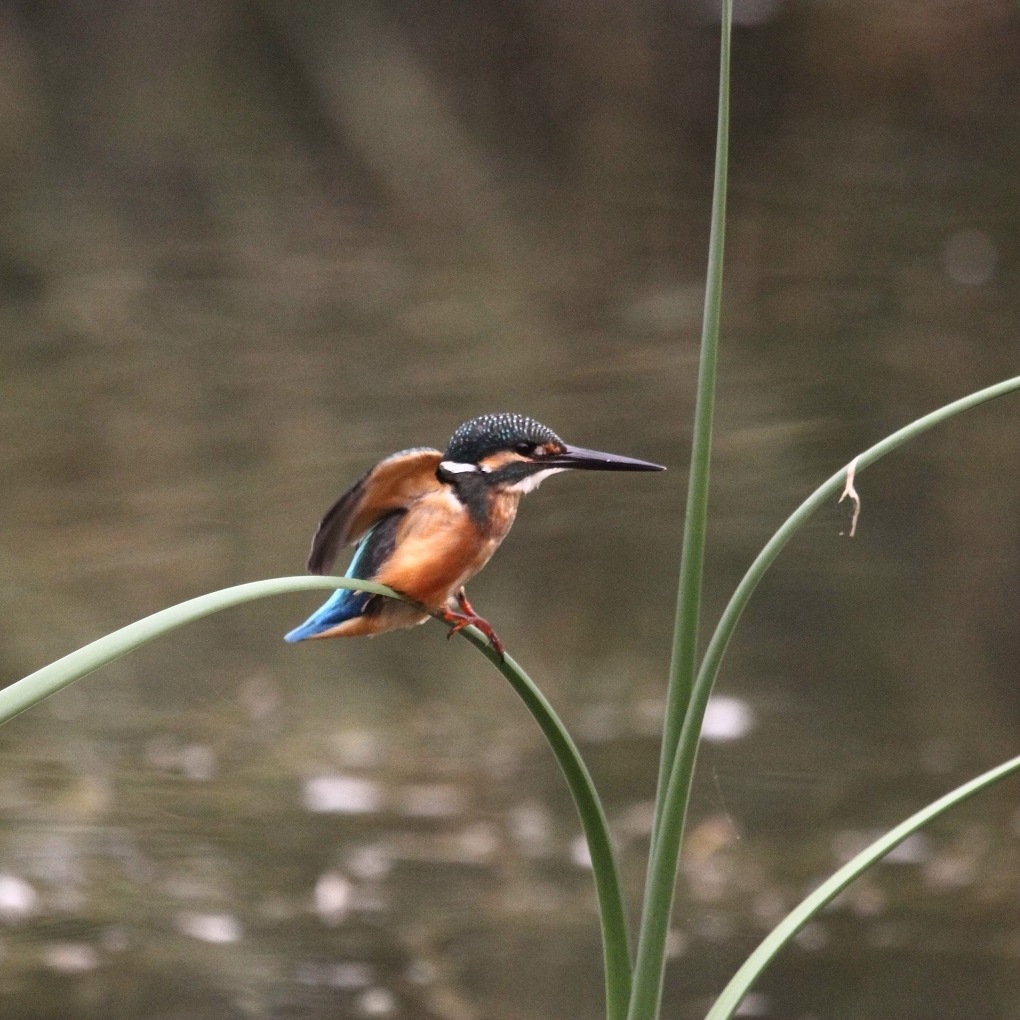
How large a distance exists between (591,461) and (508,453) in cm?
4

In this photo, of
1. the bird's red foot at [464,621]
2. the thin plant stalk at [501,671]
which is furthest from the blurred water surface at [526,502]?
the thin plant stalk at [501,671]

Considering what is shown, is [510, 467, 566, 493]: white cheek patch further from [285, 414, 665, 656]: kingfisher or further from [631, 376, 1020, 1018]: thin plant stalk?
[631, 376, 1020, 1018]: thin plant stalk

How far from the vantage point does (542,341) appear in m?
1.23

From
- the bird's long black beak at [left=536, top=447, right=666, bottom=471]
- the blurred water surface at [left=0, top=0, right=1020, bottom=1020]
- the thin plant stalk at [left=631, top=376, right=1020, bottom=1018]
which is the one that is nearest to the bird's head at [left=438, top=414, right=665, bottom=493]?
the bird's long black beak at [left=536, top=447, right=666, bottom=471]

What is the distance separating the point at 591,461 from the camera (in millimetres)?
601

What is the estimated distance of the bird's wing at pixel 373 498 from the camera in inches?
20.4

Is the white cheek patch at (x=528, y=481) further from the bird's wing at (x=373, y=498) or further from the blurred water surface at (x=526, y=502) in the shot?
the blurred water surface at (x=526, y=502)

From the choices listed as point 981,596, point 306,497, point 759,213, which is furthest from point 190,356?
point 981,596

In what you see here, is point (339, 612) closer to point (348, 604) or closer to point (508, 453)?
point (348, 604)

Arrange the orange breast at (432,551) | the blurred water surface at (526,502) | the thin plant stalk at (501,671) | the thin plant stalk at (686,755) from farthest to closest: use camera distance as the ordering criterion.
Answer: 1. the blurred water surface at (526,502)
2. the orange breast at (432,551)
3. the thin plant stalk at (686,755)
4. the thin plant stalk at (501,671)

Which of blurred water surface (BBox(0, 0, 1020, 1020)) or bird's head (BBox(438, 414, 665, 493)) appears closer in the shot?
bird's head (BBox(438, 414, 665, 493))

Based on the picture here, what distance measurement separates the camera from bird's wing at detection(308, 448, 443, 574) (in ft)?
1.70

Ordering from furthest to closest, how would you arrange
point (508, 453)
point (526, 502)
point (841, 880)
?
point (526, 502) → point (508, 453) → point (841, 880)

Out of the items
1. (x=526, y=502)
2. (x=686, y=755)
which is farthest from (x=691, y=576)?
→ (x=526, y=502)
